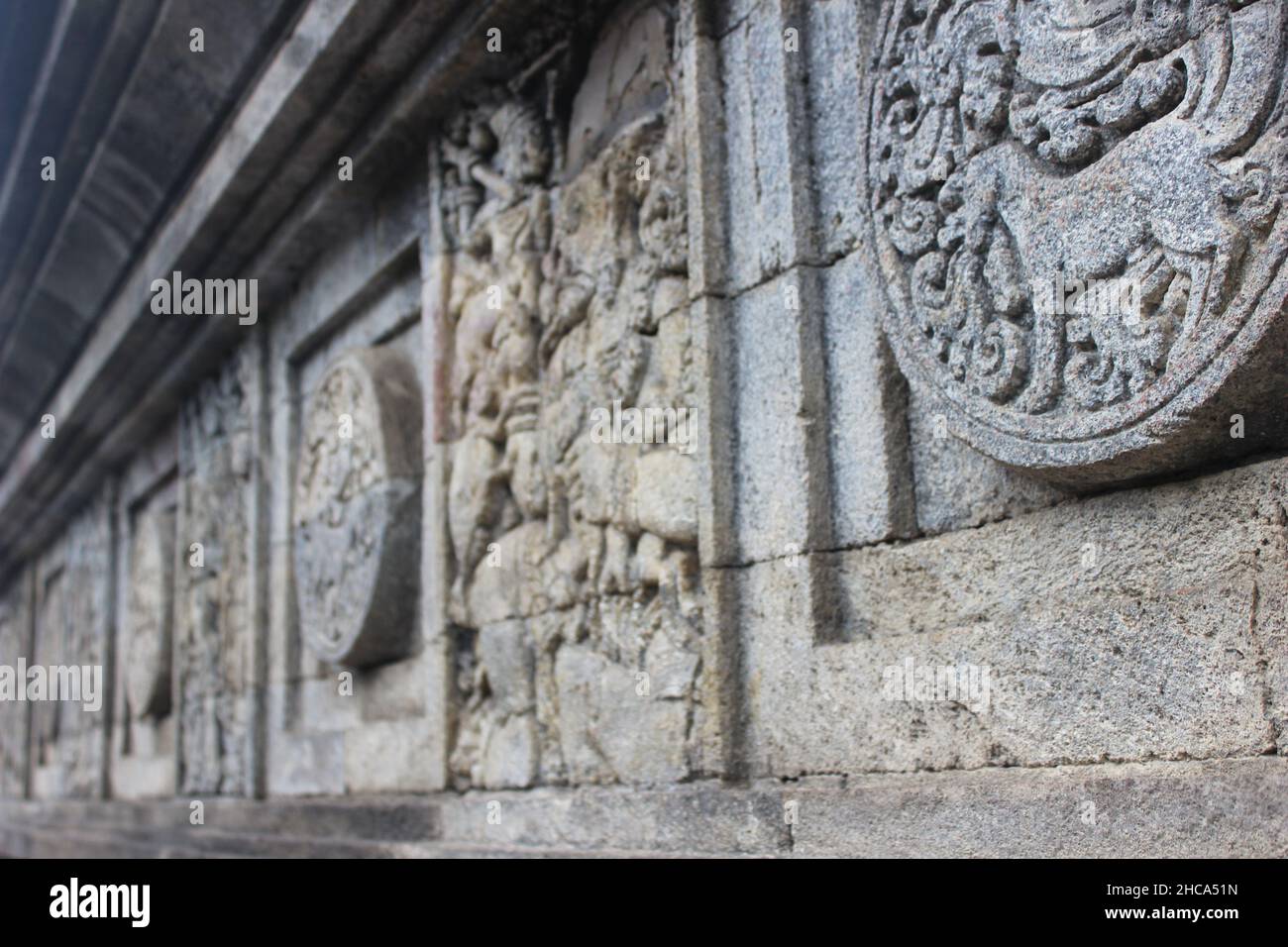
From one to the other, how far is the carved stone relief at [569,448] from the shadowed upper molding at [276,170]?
25 cm

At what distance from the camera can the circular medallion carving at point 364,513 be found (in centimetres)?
543

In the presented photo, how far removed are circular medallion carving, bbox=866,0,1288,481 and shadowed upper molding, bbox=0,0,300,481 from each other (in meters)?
3.40

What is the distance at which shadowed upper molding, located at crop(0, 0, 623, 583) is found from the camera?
4.74m

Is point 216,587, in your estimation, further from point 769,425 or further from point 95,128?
point 769,425

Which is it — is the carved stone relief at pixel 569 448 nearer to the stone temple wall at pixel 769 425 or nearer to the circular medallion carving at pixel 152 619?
the stone temple wall at pixel 769 425

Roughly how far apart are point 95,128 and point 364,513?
9.70 feet

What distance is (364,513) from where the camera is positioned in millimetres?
5598

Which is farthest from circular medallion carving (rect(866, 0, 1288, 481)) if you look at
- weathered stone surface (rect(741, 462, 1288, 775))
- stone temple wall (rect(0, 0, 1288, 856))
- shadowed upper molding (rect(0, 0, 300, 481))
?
shadowed upper molding (rect(0, 0, 300, 481))

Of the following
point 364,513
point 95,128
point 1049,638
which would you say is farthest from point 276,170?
point 1049,638

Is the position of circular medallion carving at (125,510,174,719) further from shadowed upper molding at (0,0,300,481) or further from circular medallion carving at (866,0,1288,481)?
circular medallion carving at (866,0,1288,481)

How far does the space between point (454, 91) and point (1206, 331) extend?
337cm

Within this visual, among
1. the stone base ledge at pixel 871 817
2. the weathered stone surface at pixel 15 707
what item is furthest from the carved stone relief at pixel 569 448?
the weathered stone surface at pixel 15 707
